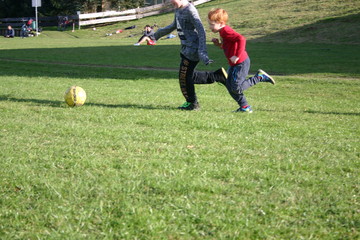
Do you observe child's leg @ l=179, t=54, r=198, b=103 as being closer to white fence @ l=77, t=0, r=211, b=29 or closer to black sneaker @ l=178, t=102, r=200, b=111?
black sneaker @ l=178, t=102, r=200, b=111

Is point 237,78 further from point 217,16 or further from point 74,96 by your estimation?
point 74,96

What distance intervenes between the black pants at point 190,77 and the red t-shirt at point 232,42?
74 centimetres

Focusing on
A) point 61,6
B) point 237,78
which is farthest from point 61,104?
point 61,6

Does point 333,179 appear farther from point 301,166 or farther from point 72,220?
point 72,220

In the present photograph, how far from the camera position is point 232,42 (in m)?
7.70

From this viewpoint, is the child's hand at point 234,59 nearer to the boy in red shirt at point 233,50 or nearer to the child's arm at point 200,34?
the boy in red shirt at point 233,50

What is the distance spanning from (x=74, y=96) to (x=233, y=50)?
9.74 ft

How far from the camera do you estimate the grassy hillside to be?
32.0 m

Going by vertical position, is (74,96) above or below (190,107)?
above

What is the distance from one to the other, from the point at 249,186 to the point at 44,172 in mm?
1940

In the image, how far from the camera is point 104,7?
6156 cm

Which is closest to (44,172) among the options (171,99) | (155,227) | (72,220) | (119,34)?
(72,220)

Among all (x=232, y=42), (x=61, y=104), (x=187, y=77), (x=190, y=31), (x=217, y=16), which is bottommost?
(x=61, y=104)

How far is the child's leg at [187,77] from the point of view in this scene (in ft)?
27.1
